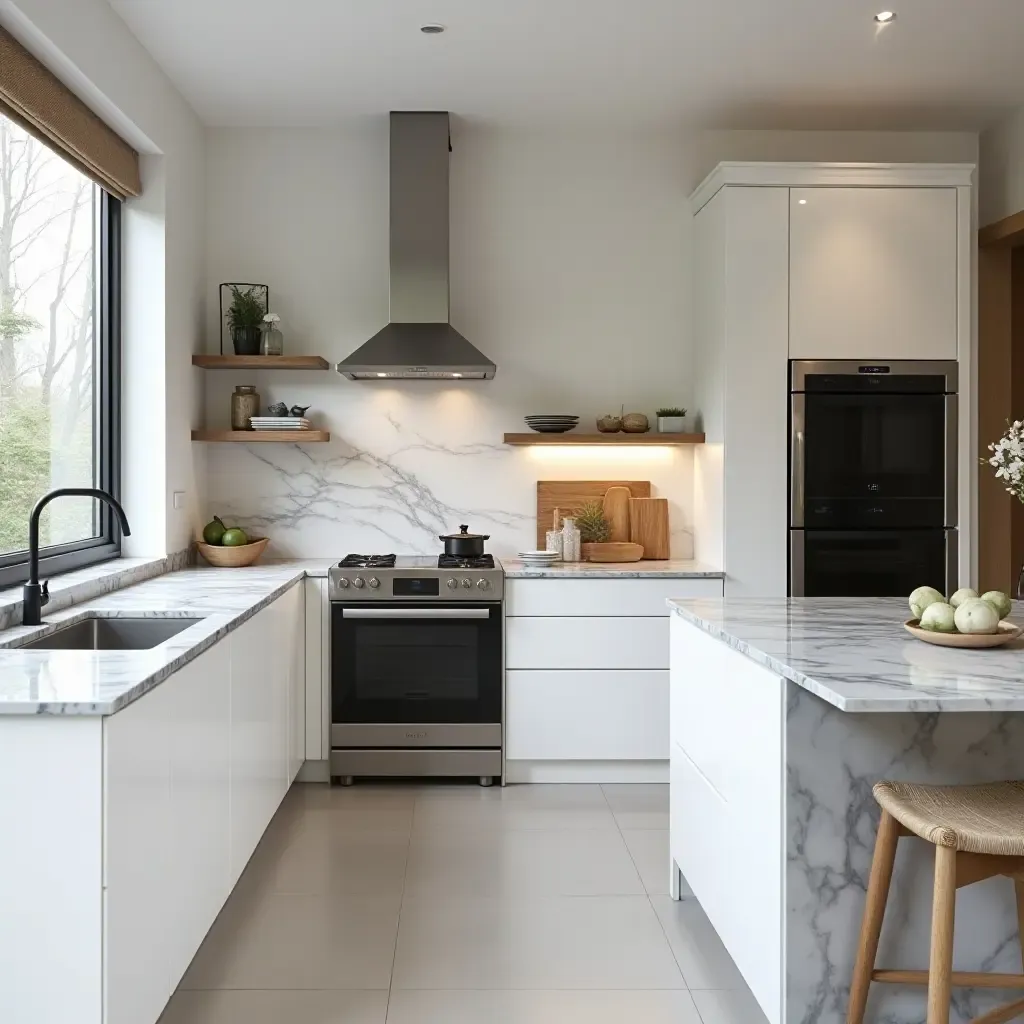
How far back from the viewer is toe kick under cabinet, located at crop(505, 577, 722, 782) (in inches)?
165

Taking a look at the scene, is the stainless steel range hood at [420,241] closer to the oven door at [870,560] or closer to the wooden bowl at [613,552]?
the wooden bowl at [613,552]

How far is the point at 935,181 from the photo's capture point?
4250mm

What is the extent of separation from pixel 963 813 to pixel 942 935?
0.71 ft

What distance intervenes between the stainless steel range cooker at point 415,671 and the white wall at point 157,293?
30.1 inches

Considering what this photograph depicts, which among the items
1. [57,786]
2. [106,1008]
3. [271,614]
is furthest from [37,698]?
[271,614]

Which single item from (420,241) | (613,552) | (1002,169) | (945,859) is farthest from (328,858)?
(1002,169)

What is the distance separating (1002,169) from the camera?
4555mm

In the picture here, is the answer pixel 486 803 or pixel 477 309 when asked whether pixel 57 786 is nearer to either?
pixel 486 803

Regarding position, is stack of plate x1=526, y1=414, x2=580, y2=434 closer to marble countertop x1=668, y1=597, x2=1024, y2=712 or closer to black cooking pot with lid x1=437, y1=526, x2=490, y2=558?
black cooking pot with lid x1=437, y1=526, x2=490, y2=558

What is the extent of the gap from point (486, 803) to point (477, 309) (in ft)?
7.08

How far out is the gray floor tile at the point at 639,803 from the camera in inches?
149

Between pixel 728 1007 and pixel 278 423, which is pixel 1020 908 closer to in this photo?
pixel 728 1007

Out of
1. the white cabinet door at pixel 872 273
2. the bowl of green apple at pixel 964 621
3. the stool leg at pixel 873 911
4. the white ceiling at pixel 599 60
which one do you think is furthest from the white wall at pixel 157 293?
the stool leg at pixel 873 911

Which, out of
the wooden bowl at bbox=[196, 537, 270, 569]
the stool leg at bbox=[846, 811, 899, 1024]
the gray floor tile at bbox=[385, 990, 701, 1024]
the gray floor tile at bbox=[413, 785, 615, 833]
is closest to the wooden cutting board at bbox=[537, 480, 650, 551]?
the gray floor tile at bbox=[413, 785, 615, 833]
